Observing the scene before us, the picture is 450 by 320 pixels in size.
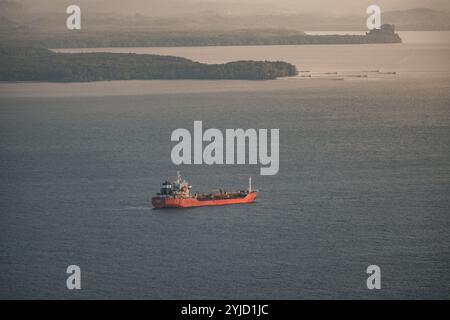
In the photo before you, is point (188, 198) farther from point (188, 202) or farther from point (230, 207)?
point (230, 207)

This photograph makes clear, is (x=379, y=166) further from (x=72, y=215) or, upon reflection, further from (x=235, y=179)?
(x=72, y=215)
